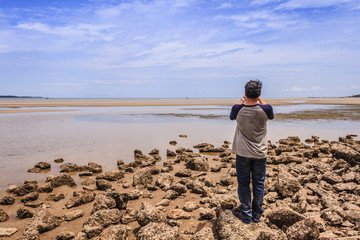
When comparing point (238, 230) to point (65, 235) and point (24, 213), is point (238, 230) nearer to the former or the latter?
point (65, 235)

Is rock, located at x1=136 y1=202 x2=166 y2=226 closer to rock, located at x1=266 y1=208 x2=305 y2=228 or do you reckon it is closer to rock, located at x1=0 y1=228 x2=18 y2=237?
rock, located at x1=266 y1=208 x2=305 y2=228

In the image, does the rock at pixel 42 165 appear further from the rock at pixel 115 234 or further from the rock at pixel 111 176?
the rock at pixel 115 234

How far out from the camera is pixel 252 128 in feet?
15.5

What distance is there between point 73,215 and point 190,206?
2751 mm

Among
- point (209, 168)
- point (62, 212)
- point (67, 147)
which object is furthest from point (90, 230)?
point (67, 147)

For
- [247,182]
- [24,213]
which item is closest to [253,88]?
[247,182]

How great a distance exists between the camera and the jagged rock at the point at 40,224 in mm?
5194

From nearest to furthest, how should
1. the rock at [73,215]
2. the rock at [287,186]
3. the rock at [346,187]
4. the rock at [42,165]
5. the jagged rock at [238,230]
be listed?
the jagged rock at [238,230]
the rock at [73,215]
the rock at [287,186]
the rock at [346,187]
the rock at [42,165]

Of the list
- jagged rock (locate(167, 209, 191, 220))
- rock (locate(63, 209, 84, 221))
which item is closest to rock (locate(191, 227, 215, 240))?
jagged rock (locate(167, 209, 191, 220))

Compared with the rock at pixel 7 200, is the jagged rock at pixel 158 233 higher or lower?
higher

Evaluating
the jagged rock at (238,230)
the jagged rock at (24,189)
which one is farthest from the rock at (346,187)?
the jagged rock at (24,189)

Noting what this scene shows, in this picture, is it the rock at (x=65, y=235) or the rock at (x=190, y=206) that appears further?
the rock at (x=190, y=206)

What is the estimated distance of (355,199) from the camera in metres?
6.07

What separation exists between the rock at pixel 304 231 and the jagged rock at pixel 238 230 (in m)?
0.30
